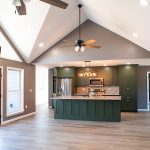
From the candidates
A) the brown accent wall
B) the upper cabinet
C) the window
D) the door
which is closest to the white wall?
the brown accent wall

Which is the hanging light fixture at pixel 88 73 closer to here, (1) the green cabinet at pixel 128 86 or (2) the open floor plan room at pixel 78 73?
(2) the open floor plan room at pixel 78 73

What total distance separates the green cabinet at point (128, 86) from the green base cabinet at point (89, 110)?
256 centimetres

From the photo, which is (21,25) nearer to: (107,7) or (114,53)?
(107,7)

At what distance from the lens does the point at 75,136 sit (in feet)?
16.6

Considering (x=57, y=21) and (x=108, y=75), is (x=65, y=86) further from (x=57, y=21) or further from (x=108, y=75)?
(x=57, y=21)

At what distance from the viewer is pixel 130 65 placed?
30.2 ft

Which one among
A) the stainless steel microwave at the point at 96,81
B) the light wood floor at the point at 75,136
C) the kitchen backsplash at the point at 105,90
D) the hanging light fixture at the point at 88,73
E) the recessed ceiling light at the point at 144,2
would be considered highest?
the recessed ceiling light at the point at 144,2

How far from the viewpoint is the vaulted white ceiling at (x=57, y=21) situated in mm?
4427

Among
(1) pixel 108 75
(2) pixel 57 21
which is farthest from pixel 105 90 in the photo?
(2) pixel 57 21

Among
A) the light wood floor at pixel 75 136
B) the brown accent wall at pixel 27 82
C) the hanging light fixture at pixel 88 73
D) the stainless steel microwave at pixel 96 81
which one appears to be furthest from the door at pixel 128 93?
the brown accent wall at pixel 27 82

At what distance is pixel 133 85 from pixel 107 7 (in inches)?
207

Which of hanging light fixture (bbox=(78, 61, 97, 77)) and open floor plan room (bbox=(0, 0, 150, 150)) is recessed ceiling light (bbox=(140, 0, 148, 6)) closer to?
open floor plan room (bbox=(0, 0, 150, 150))

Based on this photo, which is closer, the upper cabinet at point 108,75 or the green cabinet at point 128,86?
the green cabinet at point 128,86

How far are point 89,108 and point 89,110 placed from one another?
8 centimetres
